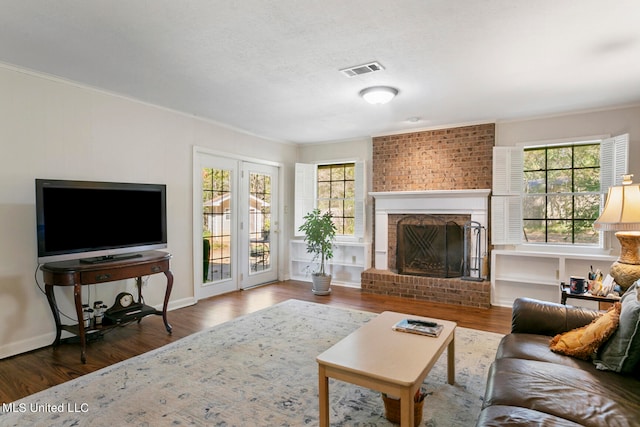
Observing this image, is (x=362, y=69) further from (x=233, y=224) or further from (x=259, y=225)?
(x=259, y=225)

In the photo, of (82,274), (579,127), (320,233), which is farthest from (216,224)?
(579,127)

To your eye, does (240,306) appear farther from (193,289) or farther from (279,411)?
(279,411)

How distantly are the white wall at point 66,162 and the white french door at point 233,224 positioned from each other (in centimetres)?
25

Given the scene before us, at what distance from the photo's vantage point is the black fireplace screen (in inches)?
196

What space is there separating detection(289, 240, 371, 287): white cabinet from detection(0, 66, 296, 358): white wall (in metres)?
2.19

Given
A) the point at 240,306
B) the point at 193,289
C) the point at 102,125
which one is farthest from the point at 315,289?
the point at 102,125

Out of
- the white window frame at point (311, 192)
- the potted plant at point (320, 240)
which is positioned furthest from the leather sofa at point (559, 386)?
the white window frame at point (311, 192)

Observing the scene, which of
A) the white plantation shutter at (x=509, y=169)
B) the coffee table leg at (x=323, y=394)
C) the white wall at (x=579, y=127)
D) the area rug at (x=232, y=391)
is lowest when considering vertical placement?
the area rug at (x=232, y=391)

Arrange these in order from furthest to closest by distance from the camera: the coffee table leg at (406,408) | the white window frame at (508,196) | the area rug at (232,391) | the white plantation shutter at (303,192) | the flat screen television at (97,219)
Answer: the white plantation shutter at (303,192), the white window frame at (508,196), the flat screen television at (97,219), the area rug at (232,391), the coffee table leg at (406,408)

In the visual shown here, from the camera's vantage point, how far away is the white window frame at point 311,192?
5781 mm

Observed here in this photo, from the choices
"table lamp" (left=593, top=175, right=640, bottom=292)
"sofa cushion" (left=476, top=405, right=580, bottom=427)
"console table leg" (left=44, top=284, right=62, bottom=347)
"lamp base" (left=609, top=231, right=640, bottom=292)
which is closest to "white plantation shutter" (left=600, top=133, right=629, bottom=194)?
"table lamp" (left=593, top=175, right=640, bottom=292)

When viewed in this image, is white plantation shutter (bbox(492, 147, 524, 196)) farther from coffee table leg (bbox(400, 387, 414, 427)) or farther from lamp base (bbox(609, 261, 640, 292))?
coffee table leg (bbox(400, 387, 414, 427))

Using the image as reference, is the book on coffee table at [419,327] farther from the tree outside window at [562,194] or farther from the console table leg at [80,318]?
the tree outside window at [562,194]

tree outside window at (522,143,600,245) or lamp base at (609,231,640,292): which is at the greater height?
tree outside window at (522,143,600,245)
